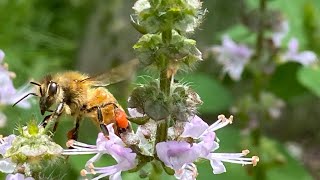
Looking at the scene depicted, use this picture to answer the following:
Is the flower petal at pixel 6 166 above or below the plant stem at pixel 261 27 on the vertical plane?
below

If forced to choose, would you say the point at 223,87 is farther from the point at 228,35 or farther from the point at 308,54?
the point at 308,54

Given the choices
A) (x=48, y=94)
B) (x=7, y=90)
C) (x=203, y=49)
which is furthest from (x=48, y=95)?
(x=203, y=49)

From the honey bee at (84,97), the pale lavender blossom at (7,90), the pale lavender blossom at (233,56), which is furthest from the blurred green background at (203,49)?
the honey bee at (84,97)

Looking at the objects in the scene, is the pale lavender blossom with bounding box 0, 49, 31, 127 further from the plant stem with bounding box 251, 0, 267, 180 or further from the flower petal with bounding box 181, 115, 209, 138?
the plant stem with bounding box 251, 0, 267, 180

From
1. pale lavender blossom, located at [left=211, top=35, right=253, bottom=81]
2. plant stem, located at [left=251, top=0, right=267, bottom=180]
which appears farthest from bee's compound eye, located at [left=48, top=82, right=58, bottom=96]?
pale lavender blossom, located at [left=211, top=35, right=253, bottom=81]

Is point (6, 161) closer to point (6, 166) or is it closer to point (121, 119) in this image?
point (6, 166)

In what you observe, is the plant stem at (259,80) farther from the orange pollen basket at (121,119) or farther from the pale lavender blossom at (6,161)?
the pale lavender blossom at (6,161)
